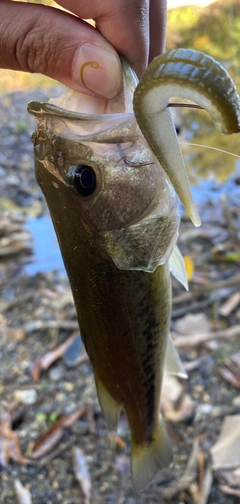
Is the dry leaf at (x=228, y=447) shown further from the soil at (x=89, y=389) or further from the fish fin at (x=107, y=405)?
the fish fin at (x=107, y=405)

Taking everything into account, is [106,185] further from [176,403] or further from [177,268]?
[176,403]

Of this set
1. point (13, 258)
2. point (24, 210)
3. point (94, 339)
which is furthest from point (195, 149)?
point (94, 339)

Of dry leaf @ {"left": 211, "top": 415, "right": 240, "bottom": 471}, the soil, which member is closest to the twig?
the soil

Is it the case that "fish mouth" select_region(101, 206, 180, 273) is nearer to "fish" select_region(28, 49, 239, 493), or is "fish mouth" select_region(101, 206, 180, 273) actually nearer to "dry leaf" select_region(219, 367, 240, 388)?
"fish" select_region(28, 49, 239, 493)

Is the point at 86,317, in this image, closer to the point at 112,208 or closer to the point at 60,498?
the point at 112,208

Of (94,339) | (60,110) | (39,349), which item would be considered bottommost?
(39,349)

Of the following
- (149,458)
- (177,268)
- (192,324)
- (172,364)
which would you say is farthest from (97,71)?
(192,324)

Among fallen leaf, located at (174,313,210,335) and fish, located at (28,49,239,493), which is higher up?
fish, located at (28,49,239,493)
